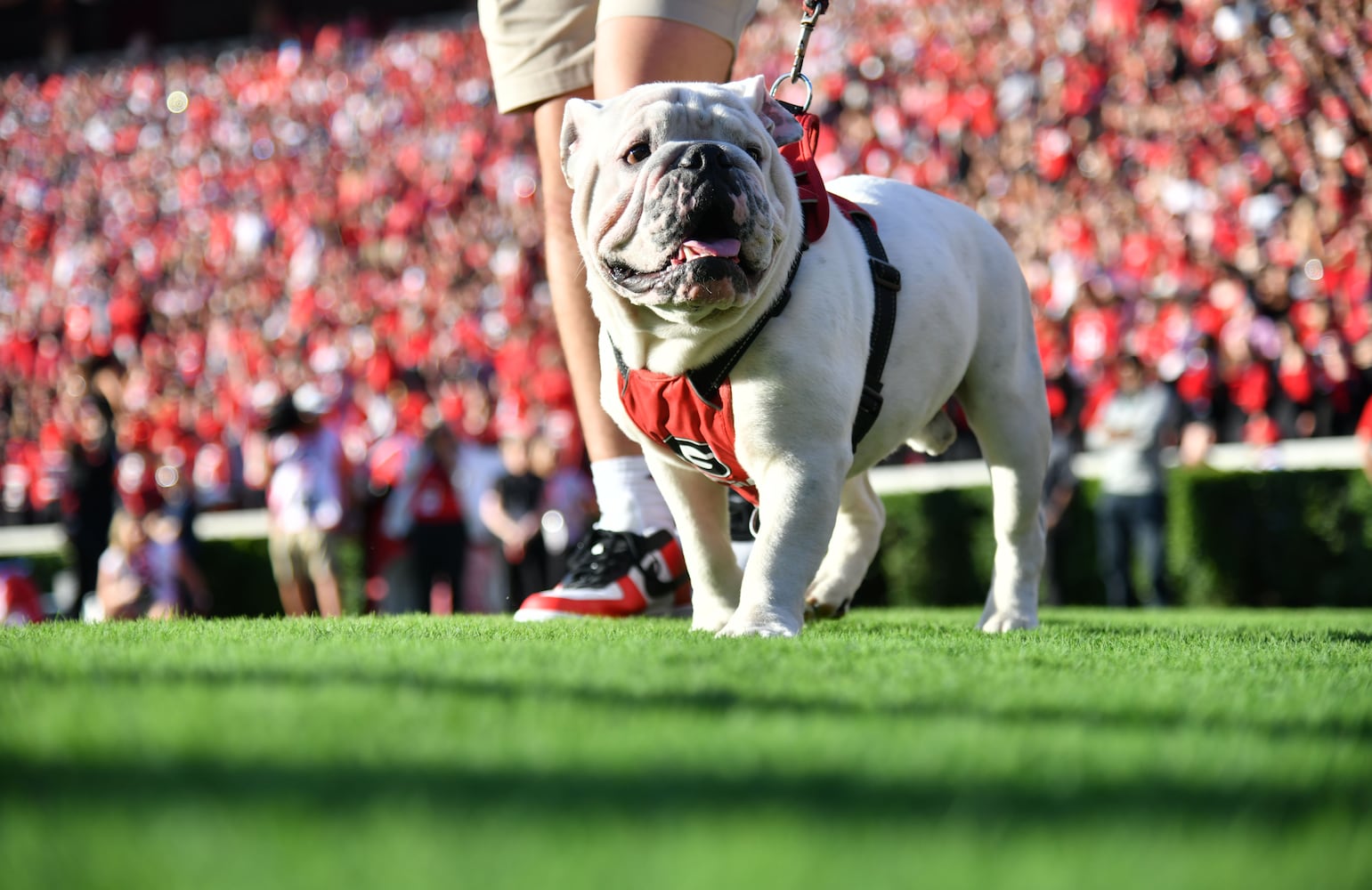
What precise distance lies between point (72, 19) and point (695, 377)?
33523mm

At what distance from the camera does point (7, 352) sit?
21203 mm

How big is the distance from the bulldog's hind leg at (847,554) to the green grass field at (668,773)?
170cm

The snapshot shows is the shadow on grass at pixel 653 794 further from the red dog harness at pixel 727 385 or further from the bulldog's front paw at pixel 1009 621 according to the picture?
the bulldog's front paw at pixel 1009 621

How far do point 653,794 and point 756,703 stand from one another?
0.52m

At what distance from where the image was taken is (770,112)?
3.20m

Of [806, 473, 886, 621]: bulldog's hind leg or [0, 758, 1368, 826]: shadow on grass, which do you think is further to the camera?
[806, 473, 886, 621]: bulldog's hind leg

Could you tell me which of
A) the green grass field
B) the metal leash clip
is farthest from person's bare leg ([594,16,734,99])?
the green grass field

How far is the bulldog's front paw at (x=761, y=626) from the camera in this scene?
9.19 feet

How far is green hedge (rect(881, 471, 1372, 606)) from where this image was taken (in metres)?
8.91

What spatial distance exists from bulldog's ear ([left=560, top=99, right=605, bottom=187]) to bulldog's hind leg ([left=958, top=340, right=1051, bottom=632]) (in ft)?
4.23

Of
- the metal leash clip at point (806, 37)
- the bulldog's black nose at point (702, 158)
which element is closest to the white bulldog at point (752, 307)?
the bulldog's black nose at point (702, 158)

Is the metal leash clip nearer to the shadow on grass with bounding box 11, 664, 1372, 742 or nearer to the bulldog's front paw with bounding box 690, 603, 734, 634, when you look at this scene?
the bulldog's front paw with bounding box 690, 603, 734, 634

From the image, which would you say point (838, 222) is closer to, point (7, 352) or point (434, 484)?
point (434, 484)

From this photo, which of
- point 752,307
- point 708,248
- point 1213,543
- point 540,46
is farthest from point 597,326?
point 1213,543
